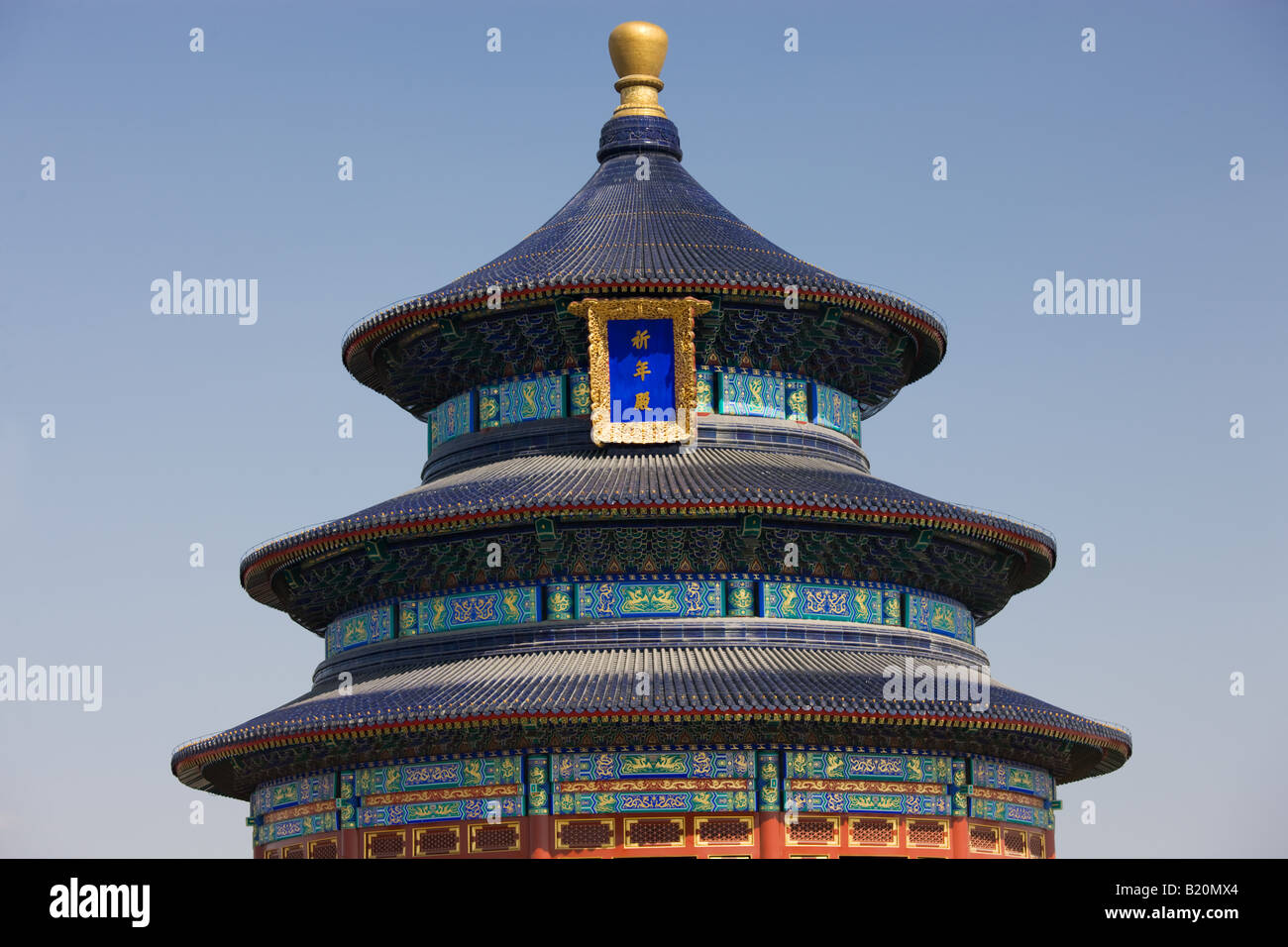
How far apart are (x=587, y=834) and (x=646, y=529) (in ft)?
19.9

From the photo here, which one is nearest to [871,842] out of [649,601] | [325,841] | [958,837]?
[958,837]

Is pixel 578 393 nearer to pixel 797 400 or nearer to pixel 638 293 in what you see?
pixel 638 293

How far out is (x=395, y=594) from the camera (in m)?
43.0

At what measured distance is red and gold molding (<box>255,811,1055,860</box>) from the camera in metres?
38.2

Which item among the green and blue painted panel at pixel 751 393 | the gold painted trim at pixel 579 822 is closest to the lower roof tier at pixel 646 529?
the green and blue painted panel at pixel 751 393

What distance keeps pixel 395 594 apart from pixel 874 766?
10396 millimetres

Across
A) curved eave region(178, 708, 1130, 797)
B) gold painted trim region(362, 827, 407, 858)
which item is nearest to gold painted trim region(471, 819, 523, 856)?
gold painted trim region(362, 827, 407, 858)

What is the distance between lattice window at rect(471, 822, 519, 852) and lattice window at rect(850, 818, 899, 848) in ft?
20.3

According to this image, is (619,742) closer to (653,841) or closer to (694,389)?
(653,841)

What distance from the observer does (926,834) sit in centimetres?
3975

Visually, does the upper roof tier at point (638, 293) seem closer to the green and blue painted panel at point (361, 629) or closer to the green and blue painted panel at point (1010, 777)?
the green and blue painted panel at point (361, 629)

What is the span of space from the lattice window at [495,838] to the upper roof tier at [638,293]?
10276mm
